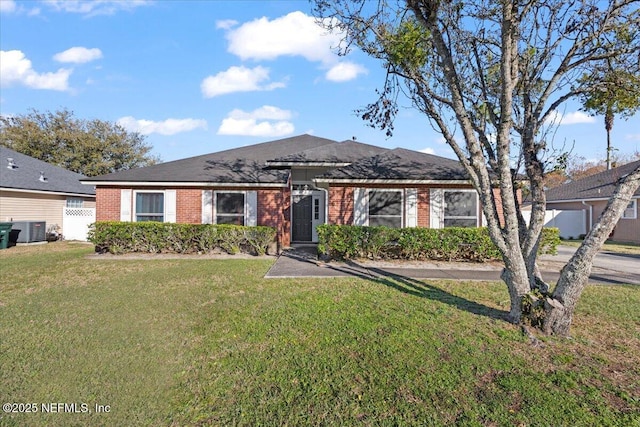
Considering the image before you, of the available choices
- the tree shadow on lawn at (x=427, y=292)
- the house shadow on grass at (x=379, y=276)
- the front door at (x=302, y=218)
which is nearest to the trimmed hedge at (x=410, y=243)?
the house shadow on grass at (x=379, y=276)

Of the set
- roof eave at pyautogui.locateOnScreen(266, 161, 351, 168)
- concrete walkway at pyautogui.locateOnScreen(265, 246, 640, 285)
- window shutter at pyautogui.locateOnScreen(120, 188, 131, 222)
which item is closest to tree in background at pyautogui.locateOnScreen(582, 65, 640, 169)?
concrete walkway at pyautogui.locateOnScreen(265, 246, 640, 285)

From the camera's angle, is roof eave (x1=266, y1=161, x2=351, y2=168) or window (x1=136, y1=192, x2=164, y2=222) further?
roof eave (x1=266, y1=161, x2=351, y2=168)

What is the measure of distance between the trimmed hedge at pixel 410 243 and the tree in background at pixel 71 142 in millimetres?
31333

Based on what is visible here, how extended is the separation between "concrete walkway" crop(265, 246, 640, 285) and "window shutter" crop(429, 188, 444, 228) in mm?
2322

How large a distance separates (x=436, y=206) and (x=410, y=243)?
2.78 metres

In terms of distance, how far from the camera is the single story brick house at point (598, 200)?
1731 centimetres

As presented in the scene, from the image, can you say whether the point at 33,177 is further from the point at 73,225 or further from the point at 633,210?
the point at 633,210

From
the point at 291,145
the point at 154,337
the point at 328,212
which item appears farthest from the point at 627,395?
the point at 291,145

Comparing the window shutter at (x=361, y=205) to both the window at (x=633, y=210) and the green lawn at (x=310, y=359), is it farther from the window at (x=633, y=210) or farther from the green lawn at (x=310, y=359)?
the window at (x=633, y=210)

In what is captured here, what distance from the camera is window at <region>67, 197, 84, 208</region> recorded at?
18.3 m

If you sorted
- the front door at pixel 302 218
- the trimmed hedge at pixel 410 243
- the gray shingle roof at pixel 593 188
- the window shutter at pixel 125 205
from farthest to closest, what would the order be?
the gray shingle roof at pixel 593 188, the front door at pixel 302 218, the window shutter at pixel 125 205, the trimmed hedge at pixel 410 243

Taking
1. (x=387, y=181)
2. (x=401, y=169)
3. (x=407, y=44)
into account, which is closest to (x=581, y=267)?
(x=407, y=44)

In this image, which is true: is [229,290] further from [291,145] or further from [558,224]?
[558,224]

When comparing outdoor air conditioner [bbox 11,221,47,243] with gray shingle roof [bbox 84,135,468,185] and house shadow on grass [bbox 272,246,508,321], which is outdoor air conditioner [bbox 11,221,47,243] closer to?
gray shingle roof [bbox 84,135,468,185]
